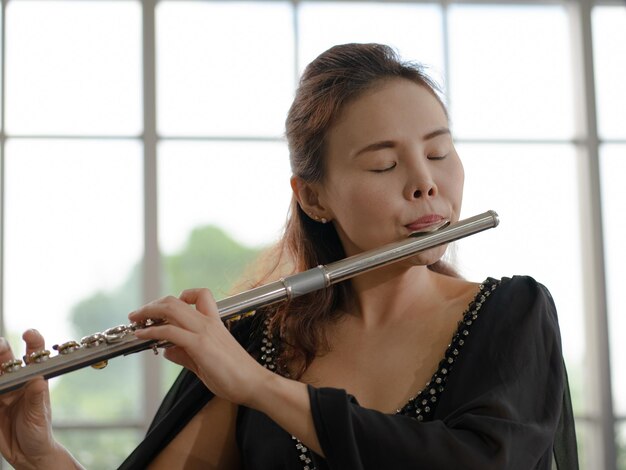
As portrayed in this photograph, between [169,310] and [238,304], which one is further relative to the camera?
[238,304]

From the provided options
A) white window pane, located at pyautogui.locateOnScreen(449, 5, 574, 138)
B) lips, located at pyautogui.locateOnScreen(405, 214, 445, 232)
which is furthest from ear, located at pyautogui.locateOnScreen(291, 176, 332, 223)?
white window pane, located at pyautogui.locateOnScreen(449, 5, 574, 138)

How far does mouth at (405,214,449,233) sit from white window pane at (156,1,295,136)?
10.2 feet

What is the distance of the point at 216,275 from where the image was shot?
4.76 meters

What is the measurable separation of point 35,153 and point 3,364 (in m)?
3.21

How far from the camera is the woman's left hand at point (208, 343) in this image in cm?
152

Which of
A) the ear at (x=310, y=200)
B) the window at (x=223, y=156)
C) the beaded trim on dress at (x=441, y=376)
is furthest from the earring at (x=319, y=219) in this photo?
the window at (x=223, y=156)

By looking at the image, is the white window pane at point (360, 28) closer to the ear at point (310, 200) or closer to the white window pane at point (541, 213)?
the white window pane at point (541, 213)

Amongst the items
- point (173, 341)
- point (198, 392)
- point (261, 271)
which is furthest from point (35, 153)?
point (173, 341)

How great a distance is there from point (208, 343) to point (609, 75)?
4.01 meters

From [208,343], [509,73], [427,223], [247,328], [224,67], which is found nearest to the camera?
[208,343]

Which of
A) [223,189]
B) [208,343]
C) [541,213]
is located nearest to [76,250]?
[223,189]

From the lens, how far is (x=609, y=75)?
504cm

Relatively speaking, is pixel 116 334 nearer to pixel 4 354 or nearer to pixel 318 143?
pixel 4 354

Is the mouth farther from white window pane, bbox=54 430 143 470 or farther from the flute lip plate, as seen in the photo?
white window pane, bbox=54 430 143 470
